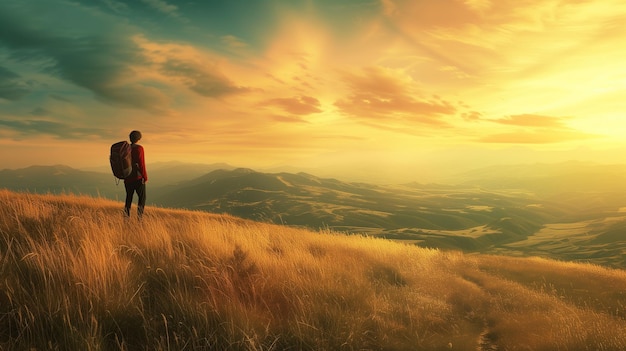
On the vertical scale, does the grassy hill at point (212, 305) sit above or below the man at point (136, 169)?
below

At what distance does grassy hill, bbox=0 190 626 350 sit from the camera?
14.4 feet

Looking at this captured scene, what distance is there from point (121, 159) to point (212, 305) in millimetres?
9222

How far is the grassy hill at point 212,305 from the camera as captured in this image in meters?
4.39

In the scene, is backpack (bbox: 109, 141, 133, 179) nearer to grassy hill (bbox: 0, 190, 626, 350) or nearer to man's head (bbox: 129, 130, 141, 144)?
man's head (bbox: 129, 130, 141, 144)

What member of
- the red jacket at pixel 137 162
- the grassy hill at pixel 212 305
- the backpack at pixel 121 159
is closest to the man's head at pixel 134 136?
the red jacket at pixel 137 162

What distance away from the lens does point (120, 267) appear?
559cm

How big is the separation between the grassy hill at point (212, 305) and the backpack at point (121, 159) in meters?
3.44

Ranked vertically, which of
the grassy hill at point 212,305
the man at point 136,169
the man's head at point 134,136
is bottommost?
the grassy hill at point 212,305

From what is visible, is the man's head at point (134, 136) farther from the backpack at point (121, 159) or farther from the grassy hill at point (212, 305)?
the grassy hill at point (212, 305)

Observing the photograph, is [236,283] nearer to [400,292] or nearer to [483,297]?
[400,292]

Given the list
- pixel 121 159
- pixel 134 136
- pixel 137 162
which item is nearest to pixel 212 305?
pixel 121 159

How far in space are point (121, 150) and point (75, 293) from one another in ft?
28.7

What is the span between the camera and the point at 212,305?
5129 mm

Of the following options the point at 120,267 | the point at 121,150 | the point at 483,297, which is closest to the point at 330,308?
the point at 120,267
